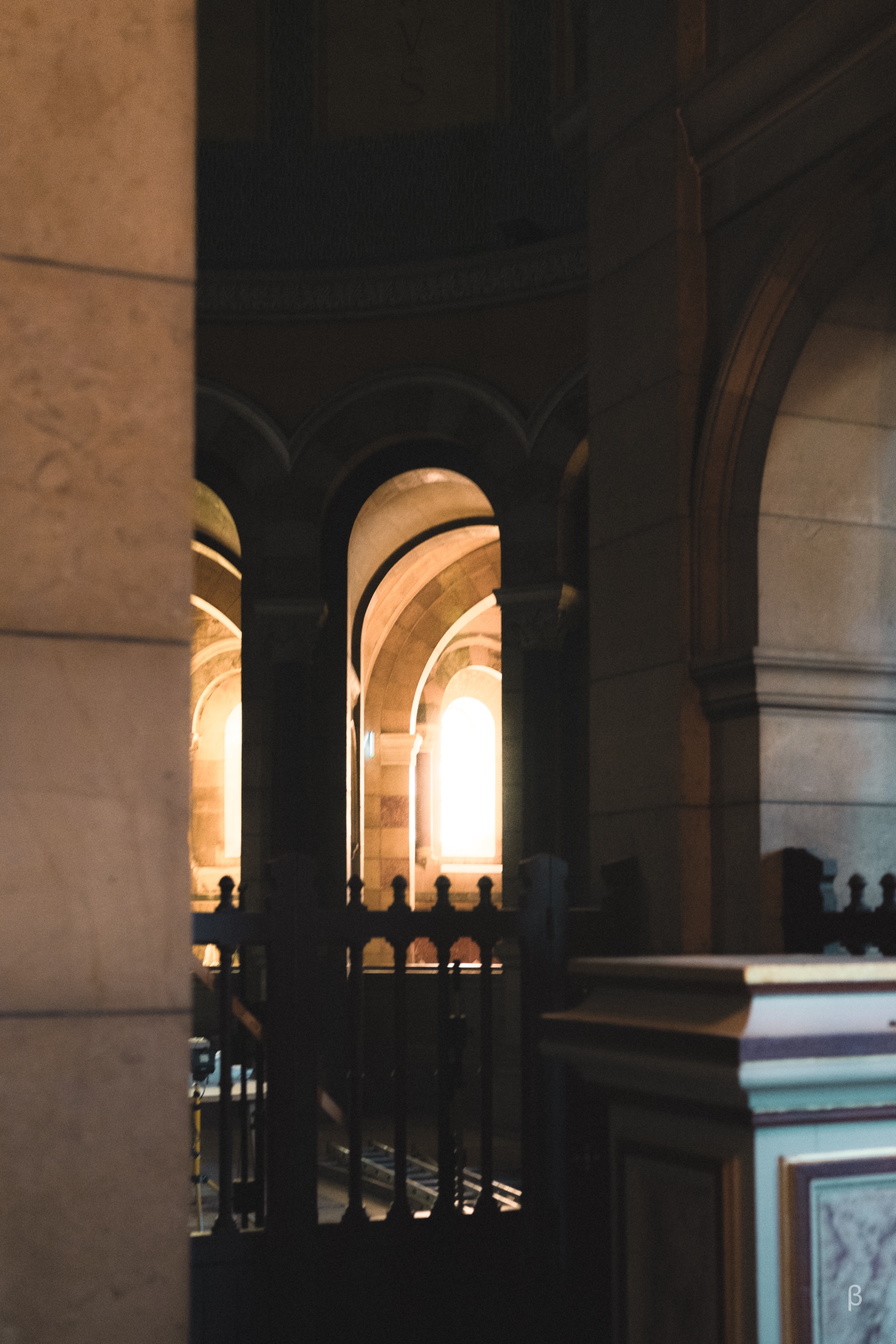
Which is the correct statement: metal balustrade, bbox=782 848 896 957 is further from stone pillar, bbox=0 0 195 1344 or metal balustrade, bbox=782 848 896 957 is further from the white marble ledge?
stone pillar, bbox=0 0 195 1344

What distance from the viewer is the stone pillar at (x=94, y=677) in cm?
215

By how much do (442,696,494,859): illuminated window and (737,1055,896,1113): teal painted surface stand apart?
1913 cm

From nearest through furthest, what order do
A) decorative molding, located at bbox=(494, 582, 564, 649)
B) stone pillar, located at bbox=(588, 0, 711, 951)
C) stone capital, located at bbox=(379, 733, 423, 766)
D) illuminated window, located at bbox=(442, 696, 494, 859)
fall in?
stone pillar, located at bbox=(588, 0, 711, 951), decorative molding, located at bbox=(494, 582, 564, 649), stone capital, located at bbox=(379, 733, 423, 766), illuminated window, located at bbox=(442, 696, 494, 859)

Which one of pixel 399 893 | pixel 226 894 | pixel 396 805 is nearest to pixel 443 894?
pixel 399 893

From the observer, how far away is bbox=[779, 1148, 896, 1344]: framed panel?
2250 mm

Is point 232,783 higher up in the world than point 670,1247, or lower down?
higher up

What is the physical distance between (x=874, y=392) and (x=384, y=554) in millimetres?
8746

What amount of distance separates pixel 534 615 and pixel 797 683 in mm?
6121

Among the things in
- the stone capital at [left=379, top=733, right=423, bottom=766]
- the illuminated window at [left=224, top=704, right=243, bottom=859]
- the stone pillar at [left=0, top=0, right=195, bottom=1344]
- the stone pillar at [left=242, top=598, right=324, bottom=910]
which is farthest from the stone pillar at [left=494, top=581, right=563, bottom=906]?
the illuminated window at [left=224, top=704, right=243, bottom=859]

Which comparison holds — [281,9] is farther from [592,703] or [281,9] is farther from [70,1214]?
[70,1214]

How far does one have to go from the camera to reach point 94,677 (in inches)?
87.8

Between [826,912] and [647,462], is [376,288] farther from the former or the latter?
[826,912]

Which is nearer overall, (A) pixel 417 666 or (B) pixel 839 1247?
(B) pixel 839 1247

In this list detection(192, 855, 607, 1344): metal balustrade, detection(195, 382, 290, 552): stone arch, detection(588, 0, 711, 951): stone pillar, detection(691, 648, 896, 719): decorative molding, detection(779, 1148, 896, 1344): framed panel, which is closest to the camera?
detection(779, 1148, 896, 1344): framed panel
